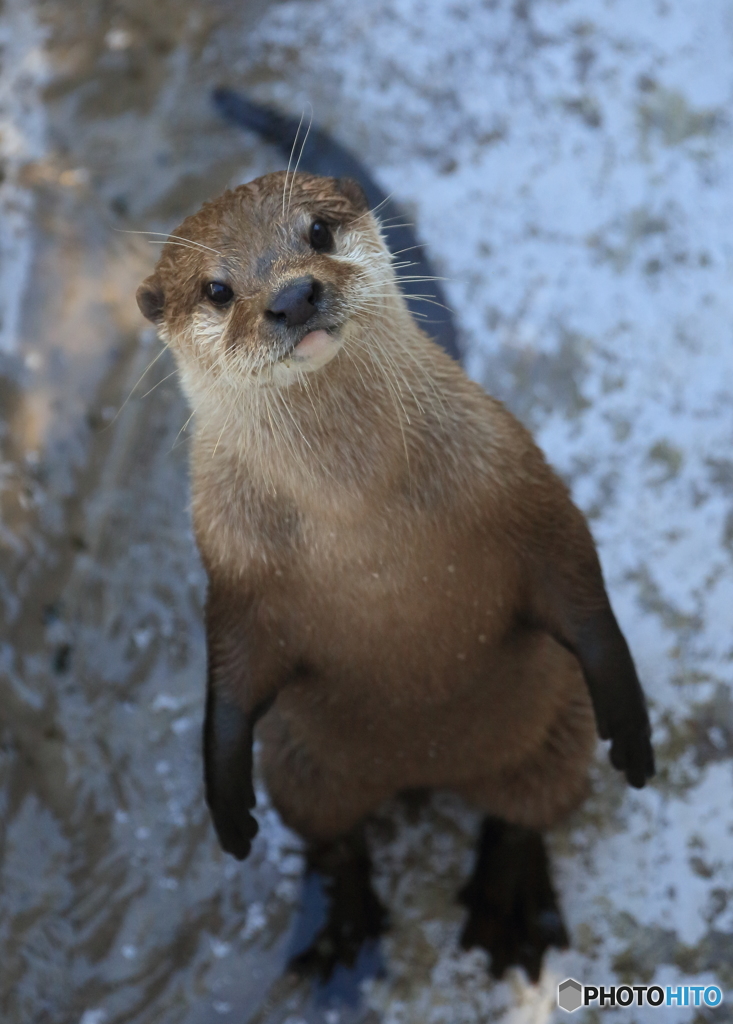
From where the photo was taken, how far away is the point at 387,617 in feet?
6.01

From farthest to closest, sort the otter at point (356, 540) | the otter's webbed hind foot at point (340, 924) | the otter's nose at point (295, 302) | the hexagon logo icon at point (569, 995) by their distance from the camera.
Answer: the otter's webbed hind foot at point (340, 924), the hexagon logo icon at point (569, 995), the otter at point (356, 540), the otter's nose at point (295, 302)

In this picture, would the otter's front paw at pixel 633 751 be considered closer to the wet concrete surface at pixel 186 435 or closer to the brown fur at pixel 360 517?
the brown fur at pixel 360 517

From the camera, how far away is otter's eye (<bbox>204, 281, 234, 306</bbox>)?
5.29 ft

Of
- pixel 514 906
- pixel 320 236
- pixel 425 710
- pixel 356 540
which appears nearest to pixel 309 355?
pixel 320 236

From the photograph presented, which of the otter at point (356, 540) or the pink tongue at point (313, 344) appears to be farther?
the otter at point (356, 540)

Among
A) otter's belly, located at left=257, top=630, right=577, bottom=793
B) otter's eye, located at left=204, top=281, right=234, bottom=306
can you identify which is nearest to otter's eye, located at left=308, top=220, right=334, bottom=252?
otter's eye, located at left=204, top=281, right=234, bottom=306

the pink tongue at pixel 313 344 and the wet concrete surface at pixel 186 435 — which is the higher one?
the pink tongue at pixel 313 344

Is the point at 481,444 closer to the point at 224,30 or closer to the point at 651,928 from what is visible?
the point at 651,928

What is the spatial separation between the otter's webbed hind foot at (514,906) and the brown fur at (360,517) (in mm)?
350

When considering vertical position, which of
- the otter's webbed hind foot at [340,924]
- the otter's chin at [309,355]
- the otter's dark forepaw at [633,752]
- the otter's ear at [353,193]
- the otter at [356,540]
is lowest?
the otter's webbed hind foot at [340,924]

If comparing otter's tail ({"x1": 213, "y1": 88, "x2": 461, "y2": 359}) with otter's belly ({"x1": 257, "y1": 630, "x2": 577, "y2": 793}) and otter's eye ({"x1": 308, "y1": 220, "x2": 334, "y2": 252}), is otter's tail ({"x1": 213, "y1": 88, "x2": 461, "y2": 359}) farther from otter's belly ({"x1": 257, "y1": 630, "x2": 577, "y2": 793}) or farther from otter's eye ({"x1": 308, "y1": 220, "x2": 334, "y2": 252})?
otter's belly ({"x1": 257, "y1": 630, "x2": 577, "y2": 793})

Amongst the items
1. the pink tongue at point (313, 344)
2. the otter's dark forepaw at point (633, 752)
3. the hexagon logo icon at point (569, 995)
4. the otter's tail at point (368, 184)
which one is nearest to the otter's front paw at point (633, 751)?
the otter's dark forepaw at point (633, 752)

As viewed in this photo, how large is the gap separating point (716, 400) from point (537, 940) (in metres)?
1.36

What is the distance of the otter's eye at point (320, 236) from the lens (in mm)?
1630
